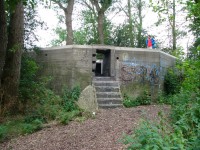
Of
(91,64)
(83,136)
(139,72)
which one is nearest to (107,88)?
(91,64)

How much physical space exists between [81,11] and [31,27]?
16.4 metres

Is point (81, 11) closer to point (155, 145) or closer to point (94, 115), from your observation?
point (94, 115)

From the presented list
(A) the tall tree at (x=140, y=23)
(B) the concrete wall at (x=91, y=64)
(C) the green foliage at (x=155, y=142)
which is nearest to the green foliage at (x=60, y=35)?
(A) the tall tree at (x=140, y=23)

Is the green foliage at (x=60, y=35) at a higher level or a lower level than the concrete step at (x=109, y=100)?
higher

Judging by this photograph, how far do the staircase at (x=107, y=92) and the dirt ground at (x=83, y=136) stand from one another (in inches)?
67.5

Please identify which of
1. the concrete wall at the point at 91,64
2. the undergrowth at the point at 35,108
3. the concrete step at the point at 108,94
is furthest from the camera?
the concrete wall at the point at 91,64

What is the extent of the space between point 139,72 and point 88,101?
11.4 feet

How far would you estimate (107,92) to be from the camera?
11.0 meters

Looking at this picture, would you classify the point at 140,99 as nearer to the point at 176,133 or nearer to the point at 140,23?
the point at 176,133

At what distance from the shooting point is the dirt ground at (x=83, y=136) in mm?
5902

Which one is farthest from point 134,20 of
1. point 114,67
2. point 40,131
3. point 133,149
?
point 133,149

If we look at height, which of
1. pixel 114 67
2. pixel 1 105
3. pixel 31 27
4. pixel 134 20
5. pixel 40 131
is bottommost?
pixel 40 131

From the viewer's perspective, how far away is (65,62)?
11422mm

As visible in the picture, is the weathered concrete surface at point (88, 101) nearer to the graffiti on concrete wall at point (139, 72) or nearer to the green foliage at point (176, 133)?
the graffiti on concrete wall at point (139, 72)
